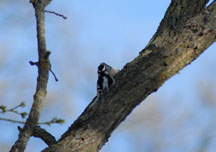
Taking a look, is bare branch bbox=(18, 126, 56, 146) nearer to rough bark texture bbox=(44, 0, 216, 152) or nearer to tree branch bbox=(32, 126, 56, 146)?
tree branch bbox=(32, 126, 56, 146)

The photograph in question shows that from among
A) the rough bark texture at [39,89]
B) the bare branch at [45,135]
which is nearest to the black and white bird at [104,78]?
the bare branch at [45,135]

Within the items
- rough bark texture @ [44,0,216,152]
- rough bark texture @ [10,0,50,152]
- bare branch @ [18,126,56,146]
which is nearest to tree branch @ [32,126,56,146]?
bare branch @ [18,126,56,146]

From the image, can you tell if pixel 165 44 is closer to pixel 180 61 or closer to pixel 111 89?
pixel 180 61

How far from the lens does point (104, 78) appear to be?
4625 millimetres

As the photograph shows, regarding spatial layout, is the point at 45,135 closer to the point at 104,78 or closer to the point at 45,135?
the point at 45,135

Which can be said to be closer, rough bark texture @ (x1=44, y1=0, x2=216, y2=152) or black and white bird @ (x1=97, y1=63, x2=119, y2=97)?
rough bark texture @ (x1=44, y1=0, x2=216, y2=152)

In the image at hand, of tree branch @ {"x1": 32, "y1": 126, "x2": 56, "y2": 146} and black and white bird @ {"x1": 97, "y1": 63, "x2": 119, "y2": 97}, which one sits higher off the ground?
black and white bird @ {"x1": 97, "y1": 63, "x2": 119, "y2": 97}

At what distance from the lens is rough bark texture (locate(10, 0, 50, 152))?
3436 mm

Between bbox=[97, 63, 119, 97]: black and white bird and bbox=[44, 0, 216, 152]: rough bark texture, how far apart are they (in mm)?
215

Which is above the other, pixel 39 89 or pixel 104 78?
pixel 104 78

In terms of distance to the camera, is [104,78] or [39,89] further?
[104,78]

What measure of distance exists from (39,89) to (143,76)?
0.85 meters

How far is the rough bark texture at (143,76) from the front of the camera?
3.68 m

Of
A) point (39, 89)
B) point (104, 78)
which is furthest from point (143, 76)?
point (39, 89)
